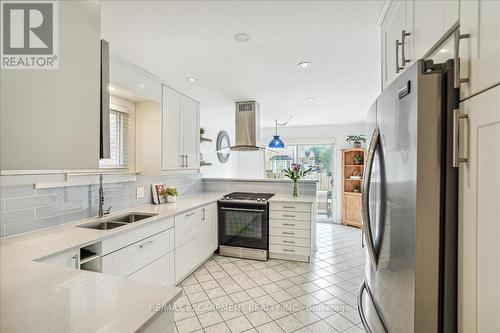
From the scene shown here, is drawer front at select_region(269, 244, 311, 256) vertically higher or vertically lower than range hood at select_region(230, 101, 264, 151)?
lower

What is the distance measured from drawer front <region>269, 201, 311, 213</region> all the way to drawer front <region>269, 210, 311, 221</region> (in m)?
0.04

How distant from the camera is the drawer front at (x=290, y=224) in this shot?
327 cm

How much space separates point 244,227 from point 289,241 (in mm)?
661

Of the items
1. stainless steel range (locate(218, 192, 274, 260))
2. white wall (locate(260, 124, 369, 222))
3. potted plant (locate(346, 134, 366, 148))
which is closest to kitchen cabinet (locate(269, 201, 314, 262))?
stainless steel range (locate(218, 192, 274, 260))

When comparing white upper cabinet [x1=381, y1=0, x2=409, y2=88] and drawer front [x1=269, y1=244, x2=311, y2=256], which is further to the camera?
drawer front [x1=269, y1=244, x2=311, y2=256]

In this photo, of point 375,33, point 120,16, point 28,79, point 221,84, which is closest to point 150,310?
point 28,79

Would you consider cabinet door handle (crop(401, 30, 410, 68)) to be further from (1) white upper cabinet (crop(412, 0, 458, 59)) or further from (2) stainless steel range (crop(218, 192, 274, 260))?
(2) stainless steel range (crop(218, 192, 274, 260))

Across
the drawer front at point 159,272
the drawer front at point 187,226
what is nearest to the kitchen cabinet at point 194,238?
the drawer front at point 187,226

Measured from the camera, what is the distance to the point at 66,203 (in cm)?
203

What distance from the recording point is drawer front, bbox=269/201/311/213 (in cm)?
327

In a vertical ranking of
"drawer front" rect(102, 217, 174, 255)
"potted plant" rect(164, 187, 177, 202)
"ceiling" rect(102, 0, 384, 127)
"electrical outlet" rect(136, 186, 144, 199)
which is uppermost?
"ceiling" rect(102, 0, 384, 127)

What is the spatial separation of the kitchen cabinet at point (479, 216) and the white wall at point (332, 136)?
16.9ft

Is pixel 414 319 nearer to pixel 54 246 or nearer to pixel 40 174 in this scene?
pixel 54 246

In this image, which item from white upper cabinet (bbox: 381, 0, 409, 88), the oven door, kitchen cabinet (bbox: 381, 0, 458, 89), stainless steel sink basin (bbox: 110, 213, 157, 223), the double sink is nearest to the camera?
kitchen cabinet (bbox: 381, 0, 458, 89)
